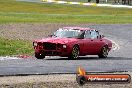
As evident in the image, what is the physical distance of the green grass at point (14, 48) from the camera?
A: 89.7 feet

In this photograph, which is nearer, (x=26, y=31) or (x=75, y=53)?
(x=75, y=53)

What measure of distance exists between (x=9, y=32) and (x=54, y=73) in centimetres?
2251

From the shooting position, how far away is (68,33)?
25219 mm

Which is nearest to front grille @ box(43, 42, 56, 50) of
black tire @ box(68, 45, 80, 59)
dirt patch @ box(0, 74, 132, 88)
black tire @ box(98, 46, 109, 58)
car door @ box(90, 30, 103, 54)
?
black tire @ box(68, 45, 80, 59)

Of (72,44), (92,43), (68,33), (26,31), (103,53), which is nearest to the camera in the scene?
(72,44)

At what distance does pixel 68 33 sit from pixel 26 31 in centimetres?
1711

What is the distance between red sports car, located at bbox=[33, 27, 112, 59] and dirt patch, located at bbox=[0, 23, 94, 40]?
11270 millimetres

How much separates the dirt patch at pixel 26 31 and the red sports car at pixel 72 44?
1127 centimetres

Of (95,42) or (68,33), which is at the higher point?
(68,33)

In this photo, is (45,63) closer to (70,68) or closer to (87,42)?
(70,68)

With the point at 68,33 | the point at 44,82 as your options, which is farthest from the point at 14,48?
the point at 44,82

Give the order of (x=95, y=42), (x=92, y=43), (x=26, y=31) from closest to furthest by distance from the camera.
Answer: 1. (x=92, y=43)
2. (x=95, y=42)
3. (x=26, y=31)

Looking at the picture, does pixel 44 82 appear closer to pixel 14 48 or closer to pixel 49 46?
pixel 49 46

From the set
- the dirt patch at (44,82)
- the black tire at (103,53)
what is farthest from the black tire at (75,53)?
the dirt patch at (44,82)
